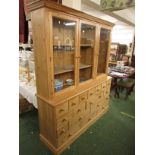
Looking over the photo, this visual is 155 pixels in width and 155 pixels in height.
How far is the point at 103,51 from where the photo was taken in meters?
2.88

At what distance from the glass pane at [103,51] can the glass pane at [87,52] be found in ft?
1.01

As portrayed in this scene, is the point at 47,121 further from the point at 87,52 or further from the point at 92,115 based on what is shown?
the point at 87,52

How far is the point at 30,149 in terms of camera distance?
2.08 metres

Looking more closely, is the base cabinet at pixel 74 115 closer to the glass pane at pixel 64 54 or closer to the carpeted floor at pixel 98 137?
the carpeted floor at pixel 98 137

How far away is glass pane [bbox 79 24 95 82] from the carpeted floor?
1.02 metres

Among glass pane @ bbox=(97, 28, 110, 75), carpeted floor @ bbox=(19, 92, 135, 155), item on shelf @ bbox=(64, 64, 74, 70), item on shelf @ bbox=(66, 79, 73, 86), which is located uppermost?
glass pane @ bbox=(97, 28, 110, 75)

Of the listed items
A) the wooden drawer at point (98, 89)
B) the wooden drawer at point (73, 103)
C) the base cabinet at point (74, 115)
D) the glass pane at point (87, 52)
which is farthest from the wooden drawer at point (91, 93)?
the wooden drawer at point (73, 103)

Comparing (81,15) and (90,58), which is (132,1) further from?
(90,58)

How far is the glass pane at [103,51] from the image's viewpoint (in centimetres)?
271

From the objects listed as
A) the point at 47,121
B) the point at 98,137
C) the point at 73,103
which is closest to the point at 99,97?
the point at 98,137

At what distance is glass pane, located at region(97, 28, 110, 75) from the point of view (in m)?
2.71

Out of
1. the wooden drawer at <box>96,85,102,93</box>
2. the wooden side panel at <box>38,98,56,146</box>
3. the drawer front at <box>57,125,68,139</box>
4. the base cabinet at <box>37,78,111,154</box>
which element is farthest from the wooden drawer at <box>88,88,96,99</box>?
the wooden side panel at <box>38,98,56,146</box>

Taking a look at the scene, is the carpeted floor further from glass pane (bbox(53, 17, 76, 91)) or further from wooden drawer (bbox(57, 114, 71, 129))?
glass pane (bbox(53, 17, 76, 91))
